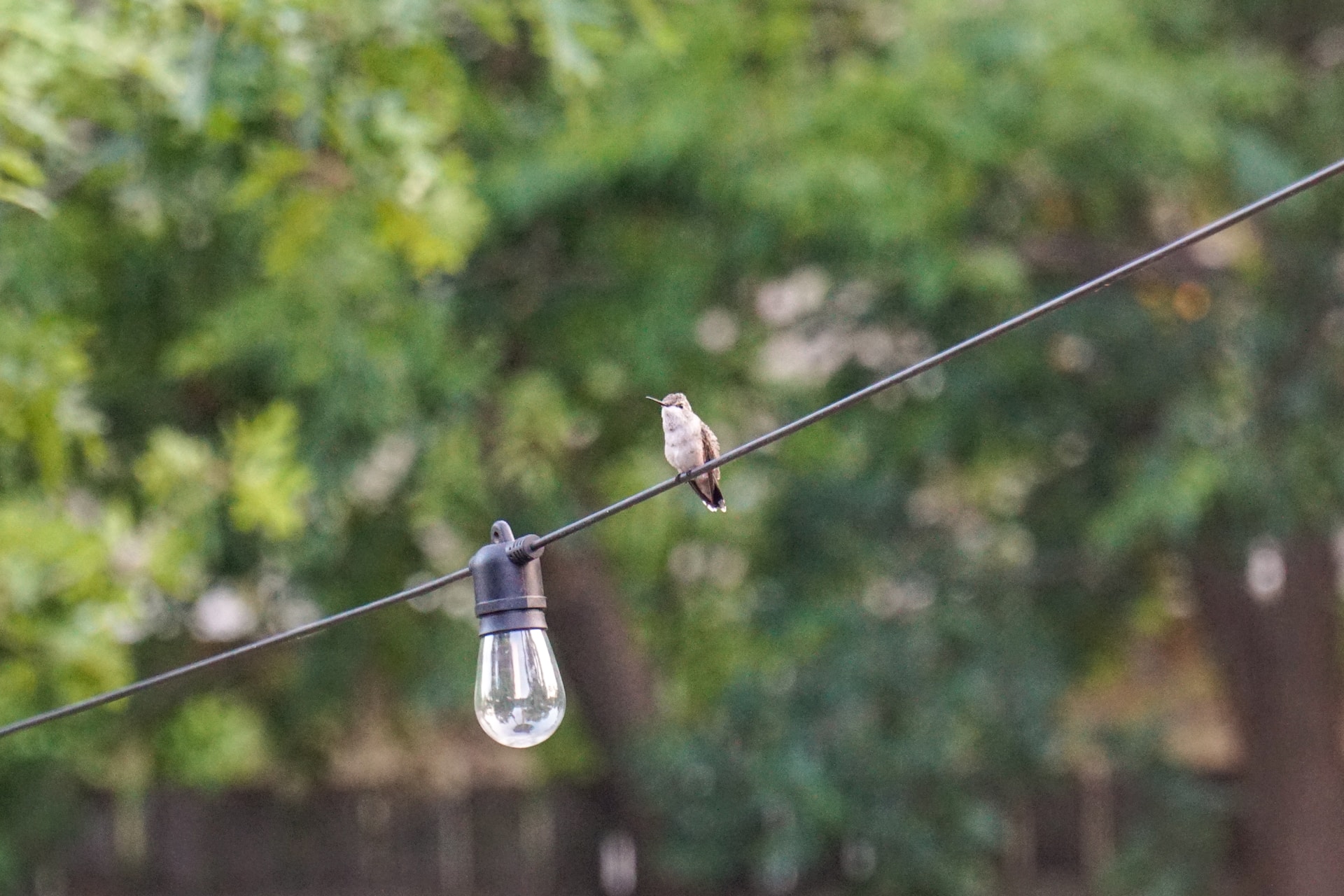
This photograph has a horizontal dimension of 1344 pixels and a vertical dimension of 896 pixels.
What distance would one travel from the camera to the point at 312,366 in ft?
23.7

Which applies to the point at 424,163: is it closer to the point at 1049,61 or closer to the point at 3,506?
the point at 3,506

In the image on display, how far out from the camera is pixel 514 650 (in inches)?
111

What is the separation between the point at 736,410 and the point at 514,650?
21.6 feet

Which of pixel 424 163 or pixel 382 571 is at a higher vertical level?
pixel 382 571

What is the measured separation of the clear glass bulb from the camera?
9.28ft

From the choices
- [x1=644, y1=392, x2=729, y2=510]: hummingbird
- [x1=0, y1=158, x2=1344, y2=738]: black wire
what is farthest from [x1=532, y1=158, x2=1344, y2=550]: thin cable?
[x1=644, y1=392, x2=729, y2=510]: hummingbird

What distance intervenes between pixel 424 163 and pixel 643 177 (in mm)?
3134

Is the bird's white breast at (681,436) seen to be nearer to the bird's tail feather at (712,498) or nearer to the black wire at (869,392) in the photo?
the bird's tail feather at (712,498)

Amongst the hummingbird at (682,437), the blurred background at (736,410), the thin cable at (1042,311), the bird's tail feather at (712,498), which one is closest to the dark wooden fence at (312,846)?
the blurred background at (736,410)

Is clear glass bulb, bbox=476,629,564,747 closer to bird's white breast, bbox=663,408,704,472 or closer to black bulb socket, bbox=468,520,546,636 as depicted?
black bulb socket, bbox=468,520,546,636

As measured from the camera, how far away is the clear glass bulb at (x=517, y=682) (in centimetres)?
283

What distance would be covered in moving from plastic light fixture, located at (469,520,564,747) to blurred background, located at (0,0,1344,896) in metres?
2.48

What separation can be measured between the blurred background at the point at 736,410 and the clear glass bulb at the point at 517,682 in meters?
2.51

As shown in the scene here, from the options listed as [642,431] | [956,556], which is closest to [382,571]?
[642,431]
